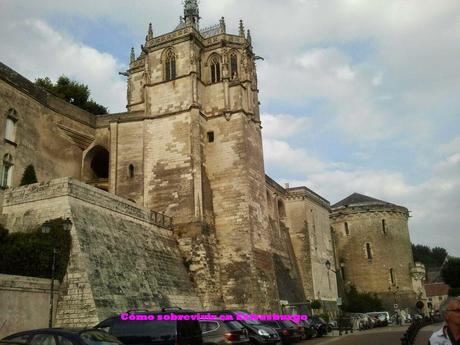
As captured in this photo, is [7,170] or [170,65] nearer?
[7,170]

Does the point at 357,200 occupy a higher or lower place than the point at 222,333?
higher

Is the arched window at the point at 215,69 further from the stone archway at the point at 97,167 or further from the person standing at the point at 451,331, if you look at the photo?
the person standing at the point at 451,331

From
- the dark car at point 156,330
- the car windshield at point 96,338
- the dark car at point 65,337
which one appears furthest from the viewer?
the dark car at point 156,330

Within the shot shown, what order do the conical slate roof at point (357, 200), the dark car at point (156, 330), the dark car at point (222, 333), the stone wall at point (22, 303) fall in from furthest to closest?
the conical slate roof at point (357, 200)
the stone wall at point (22, 303)
the dark car at point (222, 333)
the dark car at point (156, 330)

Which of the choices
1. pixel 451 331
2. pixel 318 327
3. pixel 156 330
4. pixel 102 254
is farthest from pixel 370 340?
pixel 451 331

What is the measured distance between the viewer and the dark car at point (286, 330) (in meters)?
20.9

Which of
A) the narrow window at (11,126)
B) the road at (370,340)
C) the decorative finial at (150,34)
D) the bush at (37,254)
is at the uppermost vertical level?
the decorative finial at (150,34)

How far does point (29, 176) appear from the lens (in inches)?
1003

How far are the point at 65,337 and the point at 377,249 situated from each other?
1998 inches

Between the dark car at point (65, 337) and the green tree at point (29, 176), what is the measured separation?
55.6 feet

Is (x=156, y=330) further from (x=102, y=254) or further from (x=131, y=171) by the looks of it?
(x=131, y=171)

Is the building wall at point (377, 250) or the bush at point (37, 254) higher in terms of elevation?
the building wall at point (377, 250)

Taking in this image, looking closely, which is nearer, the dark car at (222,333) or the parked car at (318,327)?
the dark car at (222,333)

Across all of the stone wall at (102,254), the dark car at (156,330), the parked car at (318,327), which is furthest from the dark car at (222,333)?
the parked car at (318,327)
